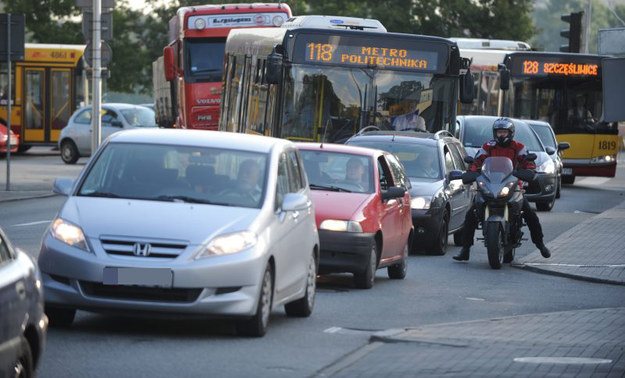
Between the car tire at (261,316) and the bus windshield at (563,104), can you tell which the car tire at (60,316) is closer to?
the car tire at (261,316)

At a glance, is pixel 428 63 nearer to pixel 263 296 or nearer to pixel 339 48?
pixel 339 48

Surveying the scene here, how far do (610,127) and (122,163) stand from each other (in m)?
26.4

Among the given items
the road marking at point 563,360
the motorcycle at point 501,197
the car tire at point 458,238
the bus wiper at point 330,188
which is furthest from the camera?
the car tire at point 458,238

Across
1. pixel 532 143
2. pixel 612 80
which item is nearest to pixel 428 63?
pixel 532 143

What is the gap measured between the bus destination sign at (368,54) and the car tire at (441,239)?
435cm

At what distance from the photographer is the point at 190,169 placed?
36.7ft

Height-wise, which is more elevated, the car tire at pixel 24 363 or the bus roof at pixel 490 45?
the bus roof at pixel 490 45

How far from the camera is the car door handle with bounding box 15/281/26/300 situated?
22.8 feet

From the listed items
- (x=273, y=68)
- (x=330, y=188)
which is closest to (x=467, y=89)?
(x=273, y=68)

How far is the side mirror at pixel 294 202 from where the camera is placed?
1090cm

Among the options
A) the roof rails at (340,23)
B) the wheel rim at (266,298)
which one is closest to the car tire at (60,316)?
the wheel rim at (266,298)

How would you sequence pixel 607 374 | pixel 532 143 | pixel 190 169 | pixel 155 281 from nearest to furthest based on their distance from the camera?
pixel 607 374, pixel 155 281, pixel 190 169, pixel 532 143

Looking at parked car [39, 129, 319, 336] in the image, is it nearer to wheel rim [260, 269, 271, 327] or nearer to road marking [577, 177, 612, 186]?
wheel rim [260, 269, 271, 327]

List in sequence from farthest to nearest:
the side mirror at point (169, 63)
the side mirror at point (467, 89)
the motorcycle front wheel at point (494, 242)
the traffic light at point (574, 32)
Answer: the traffic light at point (574, 32), the side mirror at point (169, 63), the side mirror at point (467, 89), the motorcycle front wheel at point (494, 242)
